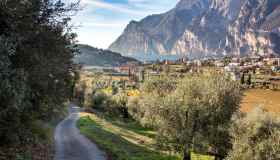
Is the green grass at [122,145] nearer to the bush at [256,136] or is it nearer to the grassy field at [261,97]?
the bush at [256,136]

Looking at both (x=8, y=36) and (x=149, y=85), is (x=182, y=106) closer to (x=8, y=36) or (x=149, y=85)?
(x=8, y=36)

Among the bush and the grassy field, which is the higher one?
the bush

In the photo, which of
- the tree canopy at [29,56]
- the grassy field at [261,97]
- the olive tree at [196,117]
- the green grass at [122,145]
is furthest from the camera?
the grassy field at [261,97]

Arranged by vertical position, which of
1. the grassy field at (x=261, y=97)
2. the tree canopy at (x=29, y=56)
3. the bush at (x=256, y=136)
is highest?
the tree canopy at (x=29, y=56)

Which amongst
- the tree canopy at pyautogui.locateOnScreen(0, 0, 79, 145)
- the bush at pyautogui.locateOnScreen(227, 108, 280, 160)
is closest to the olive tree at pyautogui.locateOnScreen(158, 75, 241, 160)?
the bush at pyautogui.locateOnScreen(227, 108, 280, 160)

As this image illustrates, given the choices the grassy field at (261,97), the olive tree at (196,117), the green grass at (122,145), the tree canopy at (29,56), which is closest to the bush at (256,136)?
the olive tree at (196,117)

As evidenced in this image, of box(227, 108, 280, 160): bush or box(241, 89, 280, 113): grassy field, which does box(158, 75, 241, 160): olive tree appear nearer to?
box(227, 108, 280, 160): bush

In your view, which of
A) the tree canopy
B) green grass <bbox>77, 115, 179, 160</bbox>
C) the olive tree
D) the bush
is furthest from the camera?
the olive tree

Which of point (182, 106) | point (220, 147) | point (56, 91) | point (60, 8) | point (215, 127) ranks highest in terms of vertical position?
point (60, 8)

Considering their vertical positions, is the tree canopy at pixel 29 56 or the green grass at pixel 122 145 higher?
the tree canopy at pixel 29 56

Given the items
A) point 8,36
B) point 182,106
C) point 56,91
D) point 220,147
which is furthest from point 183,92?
point 8,36

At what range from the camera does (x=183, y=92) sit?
36969 millimetres

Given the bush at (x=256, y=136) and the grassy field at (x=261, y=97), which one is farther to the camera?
the grassy field at (x=261, y=97)

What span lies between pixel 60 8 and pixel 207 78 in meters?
27.8
